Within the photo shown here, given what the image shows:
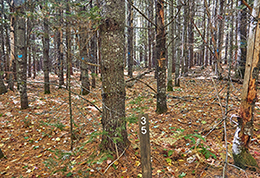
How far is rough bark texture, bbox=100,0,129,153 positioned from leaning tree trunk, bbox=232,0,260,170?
2.13m

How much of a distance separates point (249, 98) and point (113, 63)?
254cm

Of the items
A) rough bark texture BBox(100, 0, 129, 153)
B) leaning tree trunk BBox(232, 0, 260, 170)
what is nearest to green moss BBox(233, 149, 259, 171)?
leaning tree trunk BBox(232, 0, 260, 170)

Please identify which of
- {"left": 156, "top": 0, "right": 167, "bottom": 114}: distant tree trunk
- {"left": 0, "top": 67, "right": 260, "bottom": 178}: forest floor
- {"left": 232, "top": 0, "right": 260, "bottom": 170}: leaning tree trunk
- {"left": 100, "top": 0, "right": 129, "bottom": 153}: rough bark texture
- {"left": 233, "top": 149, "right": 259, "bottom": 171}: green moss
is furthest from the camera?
{"left": 156, "top": 0, "right": 167, "bottom": 114}: distant tree trunk

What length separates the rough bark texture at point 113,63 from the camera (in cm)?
305

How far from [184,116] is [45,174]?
4301 mm

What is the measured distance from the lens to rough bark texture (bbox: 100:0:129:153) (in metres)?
3.05

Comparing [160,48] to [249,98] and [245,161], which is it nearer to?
[249,98]

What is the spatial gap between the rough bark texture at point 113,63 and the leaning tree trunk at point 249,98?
2.13 meters

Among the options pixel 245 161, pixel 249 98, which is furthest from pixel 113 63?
pixel 245 161

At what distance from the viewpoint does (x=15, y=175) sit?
332 centimetres

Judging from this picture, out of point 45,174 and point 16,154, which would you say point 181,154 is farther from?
point 16,154

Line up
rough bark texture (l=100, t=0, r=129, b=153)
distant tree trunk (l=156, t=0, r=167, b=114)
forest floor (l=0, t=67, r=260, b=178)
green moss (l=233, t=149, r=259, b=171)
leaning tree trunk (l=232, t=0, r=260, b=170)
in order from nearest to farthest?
leaning tree trunk (l=232, t=0, r=260, b=170)
green moss (l=233, t=149, r=259, b=171)
forest floor (l=0, t=67, r=260, b=178)
rough bark texture (l=100, t=0, r=129, b=153)
distant tree trunk (l=156, t=0, r=167, b=114)

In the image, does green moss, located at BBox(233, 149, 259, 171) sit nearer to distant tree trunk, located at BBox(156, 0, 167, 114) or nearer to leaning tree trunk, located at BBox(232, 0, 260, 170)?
leaning tree trunk, located at BBox(232, 0, 260, 170)

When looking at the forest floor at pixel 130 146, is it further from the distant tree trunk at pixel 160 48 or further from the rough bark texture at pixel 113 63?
the distant tree trunk at pixel 160 48
